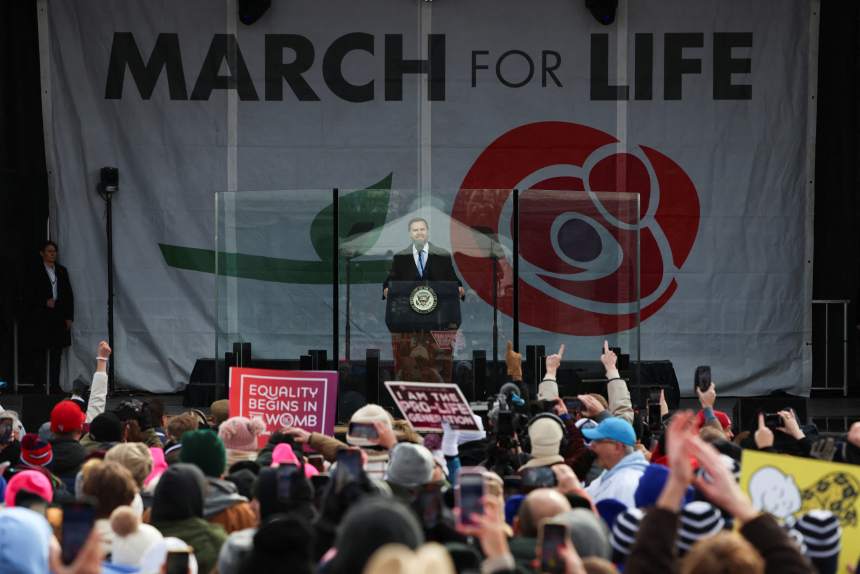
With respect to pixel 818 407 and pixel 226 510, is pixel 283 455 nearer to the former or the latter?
pixel 226 510

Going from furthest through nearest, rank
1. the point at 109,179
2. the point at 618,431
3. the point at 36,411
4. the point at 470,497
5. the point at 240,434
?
the point at 109,179 → the point at 36,411 → the point at 240,434 → the point at 618,431 → the point at 470,497

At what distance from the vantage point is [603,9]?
10195 millimetres

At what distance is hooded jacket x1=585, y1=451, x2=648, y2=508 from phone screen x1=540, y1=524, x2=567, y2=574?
1.43m

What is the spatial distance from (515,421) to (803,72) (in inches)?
305

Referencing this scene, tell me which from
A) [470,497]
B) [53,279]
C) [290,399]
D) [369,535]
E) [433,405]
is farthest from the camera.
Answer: [53,279]

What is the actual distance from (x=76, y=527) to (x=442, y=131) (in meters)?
8.70

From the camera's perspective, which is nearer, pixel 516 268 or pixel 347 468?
pixel 347 468

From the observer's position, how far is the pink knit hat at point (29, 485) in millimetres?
3131

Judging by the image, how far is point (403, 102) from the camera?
10.4m

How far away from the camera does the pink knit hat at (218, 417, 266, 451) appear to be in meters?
4.15

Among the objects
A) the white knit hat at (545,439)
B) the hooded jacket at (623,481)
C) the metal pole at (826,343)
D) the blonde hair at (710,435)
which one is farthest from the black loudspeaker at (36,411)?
the metal pole at (826,343)

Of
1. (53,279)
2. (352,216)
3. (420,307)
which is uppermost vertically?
(352,216)

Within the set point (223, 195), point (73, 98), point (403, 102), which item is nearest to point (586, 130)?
point (403, 102)

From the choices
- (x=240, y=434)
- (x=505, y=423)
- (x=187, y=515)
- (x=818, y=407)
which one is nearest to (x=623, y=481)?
(x=505, y=423)
